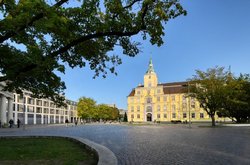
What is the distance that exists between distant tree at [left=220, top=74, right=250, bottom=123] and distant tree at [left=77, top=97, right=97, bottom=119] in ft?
236

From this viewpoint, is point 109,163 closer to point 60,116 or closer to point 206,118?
point 206,118

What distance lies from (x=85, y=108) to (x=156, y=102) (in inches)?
1215

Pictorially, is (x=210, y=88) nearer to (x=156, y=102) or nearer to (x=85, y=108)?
(x=156, y=102)

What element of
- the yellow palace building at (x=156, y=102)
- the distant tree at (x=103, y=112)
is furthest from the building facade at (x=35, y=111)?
the yellow palace building at (x=156, y=102)

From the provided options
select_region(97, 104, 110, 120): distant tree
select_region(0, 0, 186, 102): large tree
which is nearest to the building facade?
select_region(97, 104, 110, 120): distant tree

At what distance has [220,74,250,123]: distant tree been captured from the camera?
5791cm

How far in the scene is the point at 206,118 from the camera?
11412 cm

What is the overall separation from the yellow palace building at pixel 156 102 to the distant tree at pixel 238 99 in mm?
44052

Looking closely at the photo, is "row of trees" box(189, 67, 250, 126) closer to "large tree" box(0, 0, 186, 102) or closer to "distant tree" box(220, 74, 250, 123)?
"distant tree" box(220, 74, 250, 123)

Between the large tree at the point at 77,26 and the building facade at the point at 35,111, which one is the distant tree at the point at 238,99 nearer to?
the building facade at the point at 35,111

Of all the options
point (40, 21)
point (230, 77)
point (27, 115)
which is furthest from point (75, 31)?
point (27, 115)

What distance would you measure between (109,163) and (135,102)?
12291cm

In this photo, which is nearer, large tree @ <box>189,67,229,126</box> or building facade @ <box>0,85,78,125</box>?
large tree @ <box>189,67,229,126</box>

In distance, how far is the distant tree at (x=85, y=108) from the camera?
5207 inches
